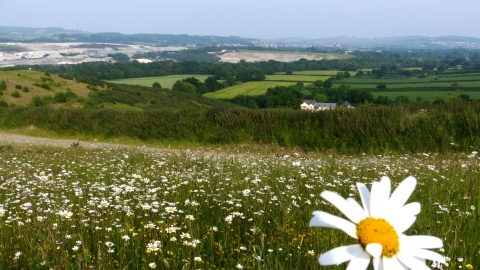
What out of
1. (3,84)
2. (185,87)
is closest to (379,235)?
(3,84)

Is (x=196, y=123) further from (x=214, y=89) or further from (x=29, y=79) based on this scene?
(x=214, y=89)

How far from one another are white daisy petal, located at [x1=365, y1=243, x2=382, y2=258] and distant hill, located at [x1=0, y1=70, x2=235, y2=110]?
32.3 metres

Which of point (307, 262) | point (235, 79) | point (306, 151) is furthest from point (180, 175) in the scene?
point (235, 79)

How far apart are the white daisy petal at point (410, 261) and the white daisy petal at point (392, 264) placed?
1cm

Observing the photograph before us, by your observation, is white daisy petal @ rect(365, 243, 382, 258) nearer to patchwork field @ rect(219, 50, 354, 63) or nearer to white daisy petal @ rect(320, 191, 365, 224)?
white daisy petal @ rect(320, 191, 365, 224)

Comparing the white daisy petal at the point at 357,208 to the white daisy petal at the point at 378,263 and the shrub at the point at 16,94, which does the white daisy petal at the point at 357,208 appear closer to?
the white daisy petal at the point at 378,263

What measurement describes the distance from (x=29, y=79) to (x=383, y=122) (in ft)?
166

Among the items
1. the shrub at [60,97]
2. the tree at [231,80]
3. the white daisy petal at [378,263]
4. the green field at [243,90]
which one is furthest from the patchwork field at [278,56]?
the white daisy petal at [378,263]

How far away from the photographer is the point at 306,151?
13.9 meters

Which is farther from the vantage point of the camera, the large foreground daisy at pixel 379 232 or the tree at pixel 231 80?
the tree at pixel 231 80

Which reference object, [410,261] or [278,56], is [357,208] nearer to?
[410,261]

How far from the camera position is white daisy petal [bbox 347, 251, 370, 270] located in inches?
37.6

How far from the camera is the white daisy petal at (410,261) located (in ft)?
3.31

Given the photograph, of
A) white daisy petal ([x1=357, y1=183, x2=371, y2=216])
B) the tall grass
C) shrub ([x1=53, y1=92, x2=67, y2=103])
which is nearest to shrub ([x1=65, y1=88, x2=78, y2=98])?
shrub ([x1=53, y1=92, x2=67, y2=103])
